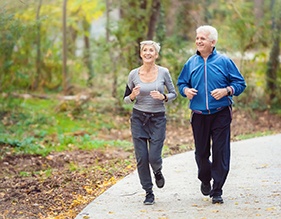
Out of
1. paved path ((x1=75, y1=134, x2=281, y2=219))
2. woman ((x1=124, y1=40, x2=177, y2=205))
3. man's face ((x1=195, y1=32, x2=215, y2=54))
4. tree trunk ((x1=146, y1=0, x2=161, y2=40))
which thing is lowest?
paved path ((x1=75, y1=134, x2=281, y2=219))

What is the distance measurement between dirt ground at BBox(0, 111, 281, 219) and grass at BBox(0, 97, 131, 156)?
521 millimetres

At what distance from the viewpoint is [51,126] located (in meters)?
14.5

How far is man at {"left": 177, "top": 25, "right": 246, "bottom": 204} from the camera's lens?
21.1 ft

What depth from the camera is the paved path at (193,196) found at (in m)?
6.36

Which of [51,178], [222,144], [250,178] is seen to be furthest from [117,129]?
[222,144]

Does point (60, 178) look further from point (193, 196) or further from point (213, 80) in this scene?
point (213, 80)

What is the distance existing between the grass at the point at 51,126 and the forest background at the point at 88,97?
3 cm

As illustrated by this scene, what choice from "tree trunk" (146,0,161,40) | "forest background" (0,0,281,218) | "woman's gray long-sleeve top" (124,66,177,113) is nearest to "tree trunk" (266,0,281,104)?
"forest background" (0,0,281,218)

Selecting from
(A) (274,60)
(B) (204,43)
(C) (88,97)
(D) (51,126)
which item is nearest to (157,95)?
(B) (204,43)

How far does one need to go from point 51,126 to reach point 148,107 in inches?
318

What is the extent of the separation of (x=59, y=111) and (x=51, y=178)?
7.09 metres

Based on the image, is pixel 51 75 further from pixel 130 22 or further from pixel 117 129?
pixel 117 129

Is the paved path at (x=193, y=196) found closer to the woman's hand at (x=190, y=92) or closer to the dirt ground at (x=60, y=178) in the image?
the dirt ground at (x=60, y=178)

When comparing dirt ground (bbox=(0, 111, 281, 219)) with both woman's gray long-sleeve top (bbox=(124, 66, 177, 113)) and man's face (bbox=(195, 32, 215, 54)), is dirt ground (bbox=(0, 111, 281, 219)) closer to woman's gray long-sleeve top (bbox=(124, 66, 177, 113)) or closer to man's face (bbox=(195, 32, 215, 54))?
woman's gray long-sleeve top (bbox=(124, 66, 177, 113))
